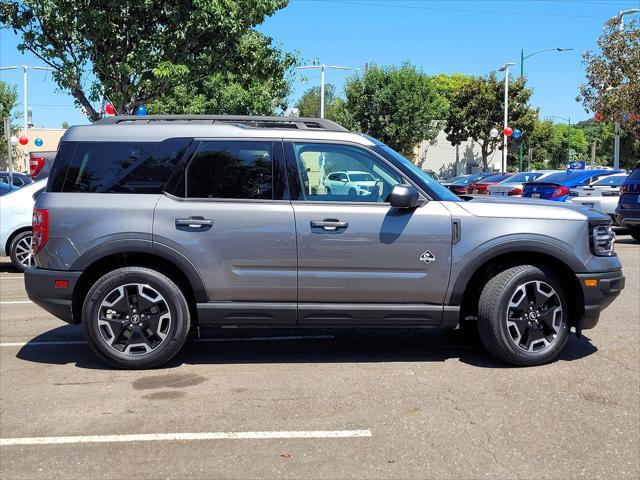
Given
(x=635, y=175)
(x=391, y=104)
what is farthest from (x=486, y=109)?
(x=635, y=175)

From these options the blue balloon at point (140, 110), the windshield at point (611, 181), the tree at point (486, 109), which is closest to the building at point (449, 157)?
the tree at point (486, 109)

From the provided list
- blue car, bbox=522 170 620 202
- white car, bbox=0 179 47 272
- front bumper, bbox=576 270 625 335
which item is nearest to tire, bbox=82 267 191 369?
front bumper, bbox=576 270 625 335

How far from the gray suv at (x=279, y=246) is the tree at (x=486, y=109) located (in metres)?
45.5

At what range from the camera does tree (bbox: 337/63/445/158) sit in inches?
1663

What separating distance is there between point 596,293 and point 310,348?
2510 mm

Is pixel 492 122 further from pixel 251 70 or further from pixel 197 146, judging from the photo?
pixel 197 146

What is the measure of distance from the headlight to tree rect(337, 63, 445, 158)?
36.9 meters

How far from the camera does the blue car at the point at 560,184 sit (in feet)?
53.3

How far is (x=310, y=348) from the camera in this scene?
612cm

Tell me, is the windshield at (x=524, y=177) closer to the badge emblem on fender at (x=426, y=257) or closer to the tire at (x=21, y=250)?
the tire at (x=21, y=250)

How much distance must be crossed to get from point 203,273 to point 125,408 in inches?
47.7

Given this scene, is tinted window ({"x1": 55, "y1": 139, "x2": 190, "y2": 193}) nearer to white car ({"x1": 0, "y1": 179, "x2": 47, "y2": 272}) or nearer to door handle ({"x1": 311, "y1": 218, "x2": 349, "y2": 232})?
door handle ({"x1": 311, "y1": 218, "x2": 349, "y2": 232})

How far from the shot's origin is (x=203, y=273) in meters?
5.29

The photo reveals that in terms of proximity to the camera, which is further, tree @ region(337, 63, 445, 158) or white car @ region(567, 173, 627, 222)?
tree @ region(337, 63, 445, 158)
